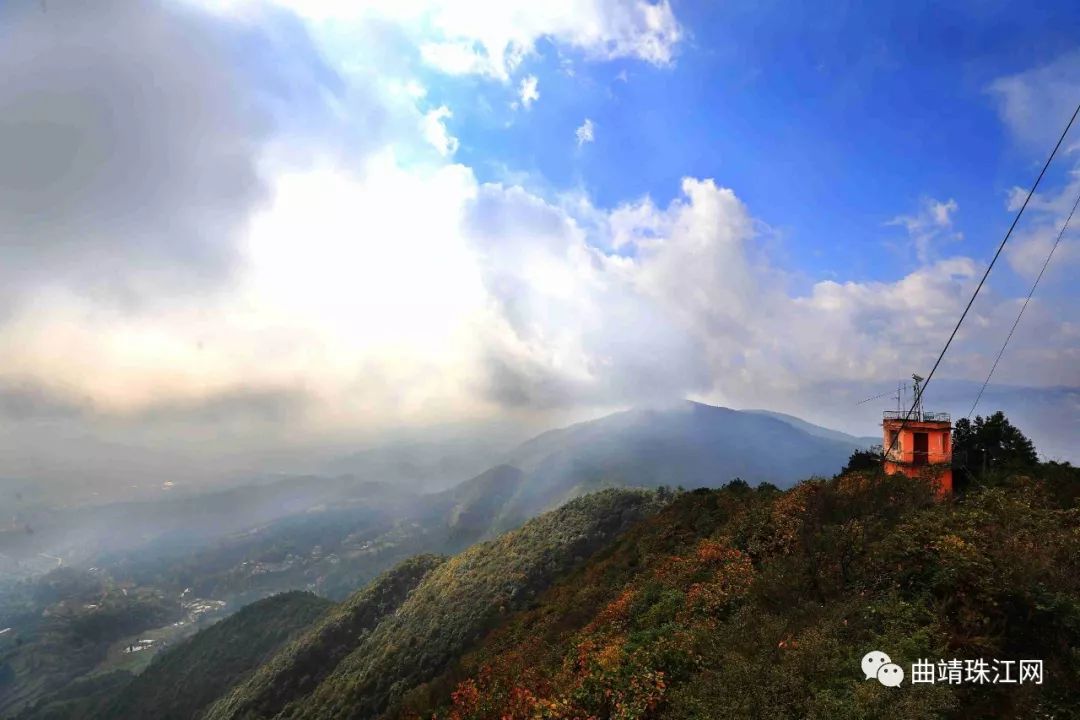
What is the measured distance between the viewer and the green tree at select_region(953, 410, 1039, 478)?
35.1m

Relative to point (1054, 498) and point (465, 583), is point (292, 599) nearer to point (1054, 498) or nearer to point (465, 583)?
point (465, 583)

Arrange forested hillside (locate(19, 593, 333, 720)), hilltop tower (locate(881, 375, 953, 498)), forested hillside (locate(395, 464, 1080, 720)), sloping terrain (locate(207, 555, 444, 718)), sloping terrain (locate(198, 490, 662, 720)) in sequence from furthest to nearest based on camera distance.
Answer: forested hillside (locate(19, 593, 333, 720)) < sloping terrain (locate(207, 555, 444, 718)) < sloping terrain (locate(198, 490, 662, 720)) < hilltop tower (locate(881, 375, 953, 498)) < forested hillside (locate(395, 464, 1080, 720))

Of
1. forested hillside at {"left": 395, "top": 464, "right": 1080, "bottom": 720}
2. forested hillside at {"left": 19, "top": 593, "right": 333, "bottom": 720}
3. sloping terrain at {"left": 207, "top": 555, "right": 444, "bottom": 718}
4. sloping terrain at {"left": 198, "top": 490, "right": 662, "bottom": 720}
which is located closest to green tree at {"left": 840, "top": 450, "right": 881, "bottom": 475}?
forested hillside at {"left": 395, "top": 464, "right": 1080, "bottom": 720}

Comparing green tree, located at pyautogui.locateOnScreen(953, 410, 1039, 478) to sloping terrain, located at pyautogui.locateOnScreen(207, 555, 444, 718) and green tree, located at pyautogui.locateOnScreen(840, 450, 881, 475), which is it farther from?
sloping terrain, located at pyautogui.locateOnScreen(207, 555, 444, 718)

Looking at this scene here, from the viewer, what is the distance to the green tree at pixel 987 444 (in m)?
35.1

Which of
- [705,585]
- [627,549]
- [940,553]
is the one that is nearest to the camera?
[940,553]

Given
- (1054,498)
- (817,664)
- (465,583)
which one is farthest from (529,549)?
(817,664)

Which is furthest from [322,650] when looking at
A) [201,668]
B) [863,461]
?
[863,461]

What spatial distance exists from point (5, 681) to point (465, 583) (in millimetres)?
242586

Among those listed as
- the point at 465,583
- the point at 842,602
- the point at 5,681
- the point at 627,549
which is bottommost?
the point at 5,681

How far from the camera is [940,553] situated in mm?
13703

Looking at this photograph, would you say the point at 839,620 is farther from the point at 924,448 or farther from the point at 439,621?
the point at 439,621

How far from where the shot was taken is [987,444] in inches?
1433

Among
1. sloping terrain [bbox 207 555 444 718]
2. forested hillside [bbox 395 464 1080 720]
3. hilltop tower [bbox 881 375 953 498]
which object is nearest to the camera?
forested hillside [bbox 395 464 1080 720]
